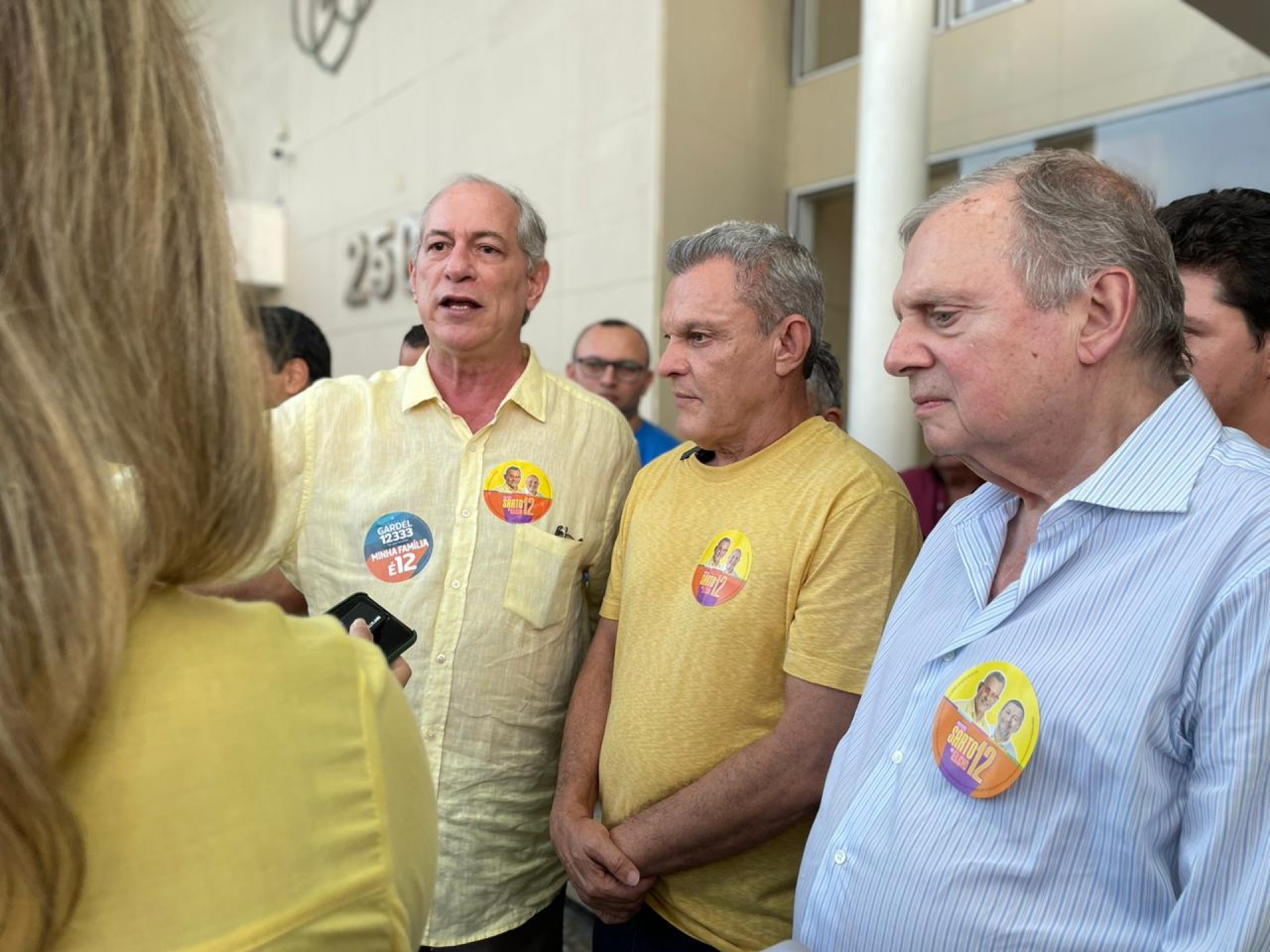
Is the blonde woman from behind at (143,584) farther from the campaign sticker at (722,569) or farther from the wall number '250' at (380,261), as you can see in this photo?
the wall number '250' at (380,261)

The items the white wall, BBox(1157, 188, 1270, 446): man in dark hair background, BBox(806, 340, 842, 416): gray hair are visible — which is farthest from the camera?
the white wall

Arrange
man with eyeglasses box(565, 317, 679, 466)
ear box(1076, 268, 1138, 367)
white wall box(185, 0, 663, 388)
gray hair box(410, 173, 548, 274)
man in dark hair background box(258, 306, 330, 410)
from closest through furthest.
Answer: ear box(1076, 268, 1138, 367) → gray hair box(410, 173, 548, 274) → man in dark hair background box(258, 306, 330, 410) → man with eyeglasses box(565, 317, 679, 466) → white wall box(185, 0, 663, 388)

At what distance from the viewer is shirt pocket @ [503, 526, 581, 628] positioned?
2.13 meters

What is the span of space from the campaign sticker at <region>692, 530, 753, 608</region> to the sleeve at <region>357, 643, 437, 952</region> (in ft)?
3.74

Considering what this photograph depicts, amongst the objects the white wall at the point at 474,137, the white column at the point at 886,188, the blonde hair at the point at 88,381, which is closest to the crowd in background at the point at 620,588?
the blonde hair at the point at 88,381

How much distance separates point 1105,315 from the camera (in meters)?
1.33

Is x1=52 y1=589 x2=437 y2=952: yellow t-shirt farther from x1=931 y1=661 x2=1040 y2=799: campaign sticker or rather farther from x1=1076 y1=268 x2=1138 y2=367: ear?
x1=1076 y1=268 x2=1138 y2=367: ear

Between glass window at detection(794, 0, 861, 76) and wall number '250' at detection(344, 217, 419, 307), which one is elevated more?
glass window at detection(794, 0, 861, 76)

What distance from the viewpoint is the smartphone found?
151 centimetres

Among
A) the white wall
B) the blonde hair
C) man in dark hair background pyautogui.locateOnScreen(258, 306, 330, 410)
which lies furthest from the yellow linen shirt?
the white wall

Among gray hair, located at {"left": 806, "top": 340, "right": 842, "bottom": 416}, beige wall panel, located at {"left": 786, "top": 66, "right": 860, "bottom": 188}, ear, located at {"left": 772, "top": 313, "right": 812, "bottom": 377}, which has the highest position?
beige wall panel, located at {"left": 786, "top": 66, "right": 860, "bottom": 188}

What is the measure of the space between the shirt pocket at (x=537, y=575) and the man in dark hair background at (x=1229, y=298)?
134cm

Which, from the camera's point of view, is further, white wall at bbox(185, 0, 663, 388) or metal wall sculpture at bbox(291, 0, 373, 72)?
metal wall sculpture at bbox(291, 0, 373, 72)

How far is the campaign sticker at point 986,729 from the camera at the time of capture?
46.9 inches
